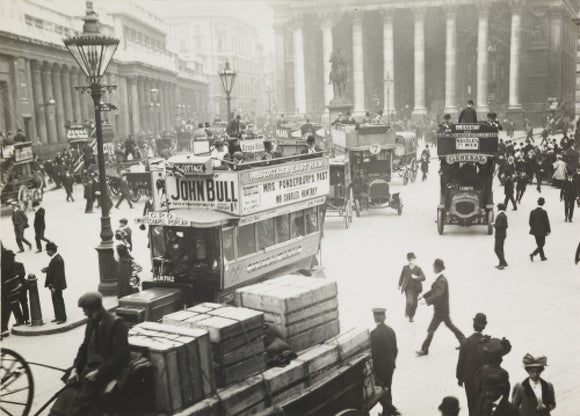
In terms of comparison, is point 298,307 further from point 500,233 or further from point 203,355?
point 500,233

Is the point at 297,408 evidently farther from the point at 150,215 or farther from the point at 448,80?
the point at 448,80

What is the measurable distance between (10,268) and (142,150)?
34833mm

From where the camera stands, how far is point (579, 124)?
31.1 metres

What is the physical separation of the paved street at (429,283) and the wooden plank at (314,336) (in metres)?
2.21

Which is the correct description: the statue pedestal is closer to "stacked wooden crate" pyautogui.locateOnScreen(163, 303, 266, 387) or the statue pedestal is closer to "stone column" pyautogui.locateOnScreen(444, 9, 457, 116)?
"stone column" pyautogui.locateOnScreen(444, 9, 457, 116)

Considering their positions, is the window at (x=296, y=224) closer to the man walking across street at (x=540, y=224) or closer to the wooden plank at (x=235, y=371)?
the wooden plank at (x=235, y=371)

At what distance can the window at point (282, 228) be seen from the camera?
12539mm

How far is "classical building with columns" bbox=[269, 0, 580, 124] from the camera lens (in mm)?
66000

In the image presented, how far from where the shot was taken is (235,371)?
6.76m

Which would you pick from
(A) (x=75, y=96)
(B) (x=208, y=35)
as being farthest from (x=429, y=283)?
(B) (x=208, y=35)

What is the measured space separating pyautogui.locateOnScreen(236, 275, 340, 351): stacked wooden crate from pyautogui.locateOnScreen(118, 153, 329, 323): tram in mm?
2704

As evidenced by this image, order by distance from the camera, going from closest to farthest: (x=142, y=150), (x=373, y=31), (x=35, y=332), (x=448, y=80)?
(x=35, y=332) → (x=142, y=150) → (x=448, y=80) → (x=373, y=31)

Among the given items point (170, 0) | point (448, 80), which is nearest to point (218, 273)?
point (448, 80)

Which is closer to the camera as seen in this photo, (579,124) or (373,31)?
(579,124)
